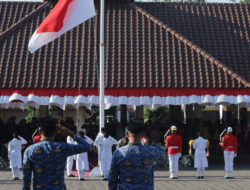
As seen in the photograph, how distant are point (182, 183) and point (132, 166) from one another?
32.8 feet

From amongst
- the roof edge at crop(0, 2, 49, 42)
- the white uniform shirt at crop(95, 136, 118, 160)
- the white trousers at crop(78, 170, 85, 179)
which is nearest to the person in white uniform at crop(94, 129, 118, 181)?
the white uniform shirt at crop(95, 136, 118, 160)

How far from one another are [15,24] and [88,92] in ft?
20.1

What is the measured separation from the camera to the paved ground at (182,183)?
14617 mm

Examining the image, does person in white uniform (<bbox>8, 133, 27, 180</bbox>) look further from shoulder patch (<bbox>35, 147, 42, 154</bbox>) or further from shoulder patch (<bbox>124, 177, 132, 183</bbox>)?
shoulder patch (<bbox>124, 177, 132, 183</bbox>)

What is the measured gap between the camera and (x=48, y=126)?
622 cm

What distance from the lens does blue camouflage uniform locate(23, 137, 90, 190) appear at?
6.26 metres

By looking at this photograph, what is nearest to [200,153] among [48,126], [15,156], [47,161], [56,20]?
[15,156]

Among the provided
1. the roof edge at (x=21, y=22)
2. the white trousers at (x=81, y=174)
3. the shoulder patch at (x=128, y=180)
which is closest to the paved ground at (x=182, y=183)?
the white trousers at (x=81, y=174)

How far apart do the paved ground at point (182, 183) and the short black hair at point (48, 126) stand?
8331mm

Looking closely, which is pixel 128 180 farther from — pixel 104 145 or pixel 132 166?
pixel 104 145

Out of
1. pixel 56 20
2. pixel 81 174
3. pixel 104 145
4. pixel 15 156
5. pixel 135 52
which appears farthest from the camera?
pixel 135 52

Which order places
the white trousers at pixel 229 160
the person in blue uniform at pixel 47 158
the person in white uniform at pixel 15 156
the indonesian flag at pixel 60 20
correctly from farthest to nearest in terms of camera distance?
the white trousers at pixel 229 160 < the person in white uniform at pixel 15 156 < the indonesian flag at pixel 60 20 < the person in blue uniform at pixel 47 158

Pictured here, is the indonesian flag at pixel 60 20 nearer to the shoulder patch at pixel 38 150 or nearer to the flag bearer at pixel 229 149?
the flag bearer at pixel 229 149

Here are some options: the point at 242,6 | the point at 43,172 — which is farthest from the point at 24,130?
the point at 43,172
